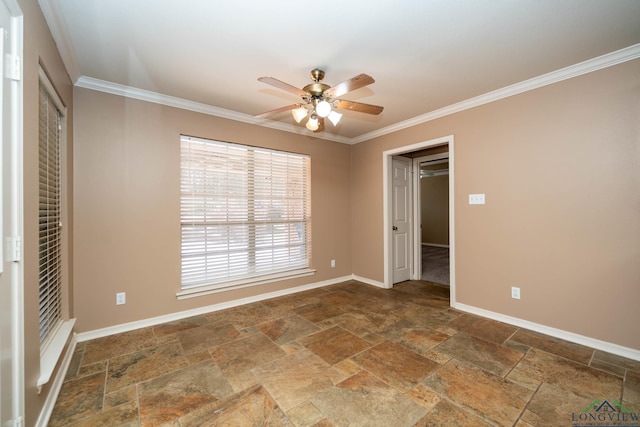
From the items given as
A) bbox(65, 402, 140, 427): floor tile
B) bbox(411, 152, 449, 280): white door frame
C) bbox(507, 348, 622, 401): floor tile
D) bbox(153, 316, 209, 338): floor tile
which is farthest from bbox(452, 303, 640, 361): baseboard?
bbox(65, 402, 140, 427): floor tile

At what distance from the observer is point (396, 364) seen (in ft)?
7.18

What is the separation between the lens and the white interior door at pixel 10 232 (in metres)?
1.18

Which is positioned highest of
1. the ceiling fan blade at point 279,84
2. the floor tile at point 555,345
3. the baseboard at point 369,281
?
the ceiling fan blade at point 279,84

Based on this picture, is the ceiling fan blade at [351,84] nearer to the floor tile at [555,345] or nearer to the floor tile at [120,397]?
the floor tile at [120,397]

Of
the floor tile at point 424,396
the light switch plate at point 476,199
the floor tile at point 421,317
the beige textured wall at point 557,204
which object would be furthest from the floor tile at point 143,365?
the light switch plate at point 476,199

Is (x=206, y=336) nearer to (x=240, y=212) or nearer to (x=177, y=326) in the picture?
(x=177, y=326)

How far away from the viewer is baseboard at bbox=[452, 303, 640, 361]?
2.27 meters

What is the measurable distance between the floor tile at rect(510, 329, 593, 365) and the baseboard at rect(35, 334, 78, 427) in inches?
144

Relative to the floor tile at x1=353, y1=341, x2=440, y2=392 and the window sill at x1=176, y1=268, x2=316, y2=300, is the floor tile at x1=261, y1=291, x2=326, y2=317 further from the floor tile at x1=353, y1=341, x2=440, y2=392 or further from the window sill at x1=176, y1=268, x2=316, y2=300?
the floor tile at x1=353, y1=341, x2=440, y2=392

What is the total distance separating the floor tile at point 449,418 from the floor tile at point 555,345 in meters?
1.33

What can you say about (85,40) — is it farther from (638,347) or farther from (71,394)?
(638,347)

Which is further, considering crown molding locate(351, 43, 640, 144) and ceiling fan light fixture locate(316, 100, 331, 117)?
crown molding locate(351, 43, 640, 144)

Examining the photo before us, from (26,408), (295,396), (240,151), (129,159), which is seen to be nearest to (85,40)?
(129,159)

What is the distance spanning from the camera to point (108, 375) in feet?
6.78
